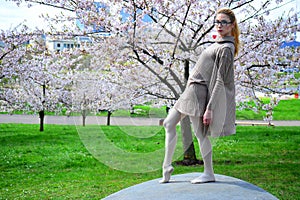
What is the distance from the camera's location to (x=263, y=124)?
1602 centimetres

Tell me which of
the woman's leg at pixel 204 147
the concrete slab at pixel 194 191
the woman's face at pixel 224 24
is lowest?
the concrete slab at pixel 194 191

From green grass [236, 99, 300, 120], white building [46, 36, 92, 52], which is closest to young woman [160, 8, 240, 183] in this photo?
white building [46, 36, 92, 52]

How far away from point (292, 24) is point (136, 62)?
2930 millimetres

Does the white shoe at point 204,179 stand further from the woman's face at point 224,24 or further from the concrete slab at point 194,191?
the woman's face at point 224,24

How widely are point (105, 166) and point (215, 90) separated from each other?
563cm

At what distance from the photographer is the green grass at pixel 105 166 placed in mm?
6652

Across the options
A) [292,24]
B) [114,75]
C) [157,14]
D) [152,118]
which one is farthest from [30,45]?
[152,118]

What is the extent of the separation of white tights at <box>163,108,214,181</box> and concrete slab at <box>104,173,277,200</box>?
20 centimetres

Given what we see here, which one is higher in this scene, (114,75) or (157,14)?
(157,14)

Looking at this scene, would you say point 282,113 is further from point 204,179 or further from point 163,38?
point 204,179

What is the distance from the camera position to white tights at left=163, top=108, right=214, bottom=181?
3922mm

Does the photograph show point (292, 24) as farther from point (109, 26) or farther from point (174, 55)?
point (109, 26)

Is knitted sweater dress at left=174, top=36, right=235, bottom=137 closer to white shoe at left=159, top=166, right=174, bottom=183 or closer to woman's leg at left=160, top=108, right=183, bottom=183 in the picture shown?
woman's leg at left=160, top=108, right=183, bottom=183

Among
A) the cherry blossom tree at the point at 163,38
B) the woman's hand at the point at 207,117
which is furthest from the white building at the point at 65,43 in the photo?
the woman's hand at the point at 207,117
